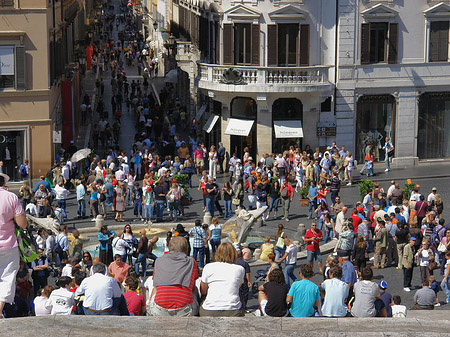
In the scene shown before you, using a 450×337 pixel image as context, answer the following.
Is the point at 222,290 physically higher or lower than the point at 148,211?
higher

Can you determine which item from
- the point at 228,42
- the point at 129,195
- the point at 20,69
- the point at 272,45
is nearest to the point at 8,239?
the point at 129,195

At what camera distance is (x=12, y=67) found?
38406 millimetres

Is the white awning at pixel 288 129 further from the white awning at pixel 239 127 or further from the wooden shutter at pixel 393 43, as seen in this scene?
the wooden shutter at pixel 393 43

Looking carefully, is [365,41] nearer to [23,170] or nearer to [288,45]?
[288,45]

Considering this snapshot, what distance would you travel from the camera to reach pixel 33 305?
16.6m

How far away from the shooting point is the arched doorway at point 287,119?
41438mm

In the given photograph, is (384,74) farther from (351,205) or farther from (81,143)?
(81,143)

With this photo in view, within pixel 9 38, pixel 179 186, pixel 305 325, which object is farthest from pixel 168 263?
pixel 9 38

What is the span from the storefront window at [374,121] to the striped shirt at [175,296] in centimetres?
3179

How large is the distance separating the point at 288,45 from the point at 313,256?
18469mm

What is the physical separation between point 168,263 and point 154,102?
4745 centimetres

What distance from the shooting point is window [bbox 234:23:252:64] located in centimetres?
4150

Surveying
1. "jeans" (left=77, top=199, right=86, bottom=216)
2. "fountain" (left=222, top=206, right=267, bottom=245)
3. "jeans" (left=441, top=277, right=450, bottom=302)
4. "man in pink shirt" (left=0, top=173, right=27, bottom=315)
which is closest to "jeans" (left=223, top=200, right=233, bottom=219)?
"fountain" (left=222, top=206, right=267, bottom=245)

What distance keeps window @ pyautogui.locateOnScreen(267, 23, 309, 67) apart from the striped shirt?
30358 millimetres
